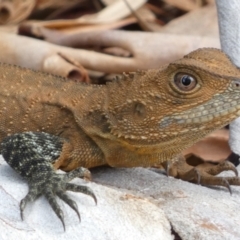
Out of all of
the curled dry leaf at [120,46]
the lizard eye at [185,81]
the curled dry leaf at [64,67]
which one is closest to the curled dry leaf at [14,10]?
the curled dry leaf at [120,46]

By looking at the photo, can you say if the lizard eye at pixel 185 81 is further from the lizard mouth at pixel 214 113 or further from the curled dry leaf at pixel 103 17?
the curled dry leaf at pixel 103 17

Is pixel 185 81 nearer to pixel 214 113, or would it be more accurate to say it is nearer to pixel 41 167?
pixel 214 113

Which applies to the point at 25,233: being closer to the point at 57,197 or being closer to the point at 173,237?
the point at 57,197

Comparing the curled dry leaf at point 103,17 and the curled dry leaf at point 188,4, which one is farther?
the curled dry leaf at point 188,4

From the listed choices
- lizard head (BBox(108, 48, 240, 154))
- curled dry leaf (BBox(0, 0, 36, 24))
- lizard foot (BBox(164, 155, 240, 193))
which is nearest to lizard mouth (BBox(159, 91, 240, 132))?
lizard head (BBox(108, 48, 240, 154))

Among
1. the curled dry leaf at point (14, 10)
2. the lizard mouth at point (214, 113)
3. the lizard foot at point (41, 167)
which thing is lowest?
the curled dry leaf at point (14, 10)

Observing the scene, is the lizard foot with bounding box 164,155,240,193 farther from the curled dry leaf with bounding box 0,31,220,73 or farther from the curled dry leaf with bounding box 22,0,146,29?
the curled dry leaf with bounding box 22,0,146,29

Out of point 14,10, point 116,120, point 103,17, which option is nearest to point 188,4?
point 103,17

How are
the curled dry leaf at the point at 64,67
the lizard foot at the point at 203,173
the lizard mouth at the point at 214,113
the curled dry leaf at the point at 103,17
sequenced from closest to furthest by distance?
the lizard mouth at the point at 214,113 → the lizard foot at the point at 203,173 → the curled dry leaf at the point at 64,67 → the curled dry leaf at the point at 103,17
